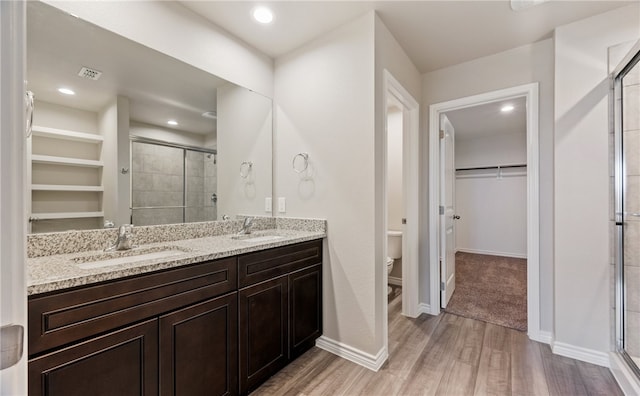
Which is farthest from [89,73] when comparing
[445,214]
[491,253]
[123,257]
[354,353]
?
[491,253]

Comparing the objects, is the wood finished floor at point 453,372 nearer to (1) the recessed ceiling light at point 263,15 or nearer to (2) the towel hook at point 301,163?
(2) the towel hook at point 301,163

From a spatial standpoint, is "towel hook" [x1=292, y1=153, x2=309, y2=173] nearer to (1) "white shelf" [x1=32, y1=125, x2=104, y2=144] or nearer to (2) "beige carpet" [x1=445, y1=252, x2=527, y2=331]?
(1) "white shelf" [x1=32, y1=125, x2=104, y2=144]

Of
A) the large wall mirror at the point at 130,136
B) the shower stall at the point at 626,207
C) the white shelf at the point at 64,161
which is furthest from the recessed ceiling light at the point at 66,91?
the shower stall at the point at 626,207

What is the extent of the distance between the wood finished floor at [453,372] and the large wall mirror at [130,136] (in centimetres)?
128

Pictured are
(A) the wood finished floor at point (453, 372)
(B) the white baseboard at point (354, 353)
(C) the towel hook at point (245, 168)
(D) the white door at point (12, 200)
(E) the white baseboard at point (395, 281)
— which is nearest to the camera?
(D) the white door at point (12, 200)

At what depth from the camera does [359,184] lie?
195 centimetres

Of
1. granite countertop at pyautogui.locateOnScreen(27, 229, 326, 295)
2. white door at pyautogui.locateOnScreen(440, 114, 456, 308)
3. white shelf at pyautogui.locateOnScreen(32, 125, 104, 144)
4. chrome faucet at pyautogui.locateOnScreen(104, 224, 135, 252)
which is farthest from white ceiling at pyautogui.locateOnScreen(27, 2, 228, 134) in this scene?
white door at pyautogui.locateOnScreen(440, 114, 456, 308)

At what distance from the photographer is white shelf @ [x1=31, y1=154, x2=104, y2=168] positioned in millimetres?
1341

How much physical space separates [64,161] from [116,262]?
0.60m

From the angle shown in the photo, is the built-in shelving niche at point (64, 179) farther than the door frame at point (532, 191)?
No

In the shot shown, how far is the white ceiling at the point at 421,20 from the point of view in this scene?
71.8 inches

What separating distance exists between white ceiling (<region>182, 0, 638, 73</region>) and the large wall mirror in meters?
0.43

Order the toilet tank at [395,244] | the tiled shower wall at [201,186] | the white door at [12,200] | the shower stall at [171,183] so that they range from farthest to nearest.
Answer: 1. the toilet tank at [395,244]
2. the tiled shower wall at [201,186]
3. the shower stall at [171,183]
4. the white door at [12,200]

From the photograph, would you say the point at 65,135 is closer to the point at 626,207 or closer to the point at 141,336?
the point at 141,336
